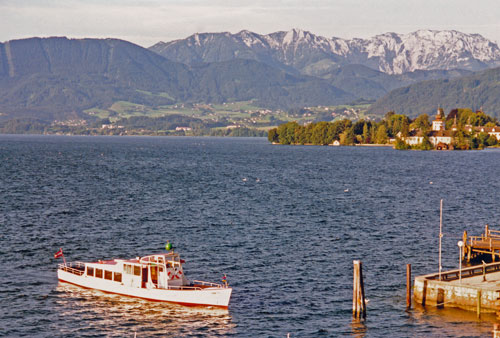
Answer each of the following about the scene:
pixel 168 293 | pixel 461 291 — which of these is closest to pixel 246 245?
pixel 168 293

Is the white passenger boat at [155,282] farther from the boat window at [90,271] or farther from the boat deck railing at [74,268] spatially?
the boat deck railing at [74,268]

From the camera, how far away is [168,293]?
184 feet

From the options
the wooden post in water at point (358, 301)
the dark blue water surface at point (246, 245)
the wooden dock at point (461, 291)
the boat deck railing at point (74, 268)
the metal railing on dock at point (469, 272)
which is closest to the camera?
the dark blue water surface at point (246, 245)

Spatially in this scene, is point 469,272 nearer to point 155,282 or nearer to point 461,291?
point 461,291

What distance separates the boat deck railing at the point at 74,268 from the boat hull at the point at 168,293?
0.86 m

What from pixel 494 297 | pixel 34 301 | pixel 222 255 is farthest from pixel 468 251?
pixel 34 301

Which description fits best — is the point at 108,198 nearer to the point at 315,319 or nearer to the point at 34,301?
the point at 34,301

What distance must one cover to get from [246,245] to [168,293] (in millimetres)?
24901

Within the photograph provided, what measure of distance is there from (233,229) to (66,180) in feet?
250

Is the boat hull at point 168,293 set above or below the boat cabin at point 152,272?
below

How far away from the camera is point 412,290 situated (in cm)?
6022

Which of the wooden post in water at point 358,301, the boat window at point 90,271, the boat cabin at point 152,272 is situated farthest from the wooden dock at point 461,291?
the boat window at point 90,271

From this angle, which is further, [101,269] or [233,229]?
[233,229]

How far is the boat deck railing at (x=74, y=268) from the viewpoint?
62469 mm
